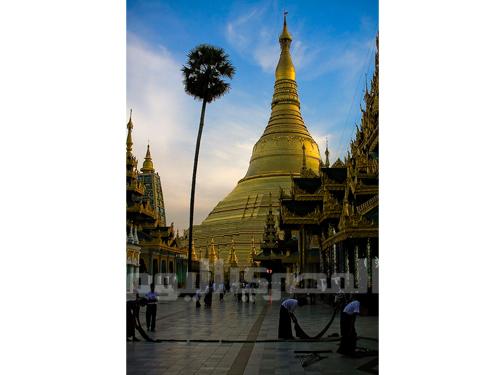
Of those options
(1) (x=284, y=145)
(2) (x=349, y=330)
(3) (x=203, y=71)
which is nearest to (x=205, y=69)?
(3) (x=203, y=71)

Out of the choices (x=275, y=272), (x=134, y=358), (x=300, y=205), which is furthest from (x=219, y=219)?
(x=134, y=358)

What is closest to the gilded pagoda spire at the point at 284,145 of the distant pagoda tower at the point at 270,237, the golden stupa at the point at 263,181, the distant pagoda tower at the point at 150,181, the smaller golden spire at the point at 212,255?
the golden stupa at the point at 263,181

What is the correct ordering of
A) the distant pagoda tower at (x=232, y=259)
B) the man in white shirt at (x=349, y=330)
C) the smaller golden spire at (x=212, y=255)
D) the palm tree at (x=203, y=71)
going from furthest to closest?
the smaller golden spire at (x=212, y=255) < the distant pagoda tower at (x=232, y=259) < the man in white shirt at (x=349, y=330) < the palm tree at (x=203, y=71)

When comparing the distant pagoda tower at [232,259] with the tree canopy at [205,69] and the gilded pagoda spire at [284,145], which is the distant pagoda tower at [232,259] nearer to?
the gilded pagoda spire at [284,145]

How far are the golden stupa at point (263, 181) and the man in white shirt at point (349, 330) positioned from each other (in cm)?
2584

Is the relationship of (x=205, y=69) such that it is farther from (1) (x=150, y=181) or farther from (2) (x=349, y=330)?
(1) (x=150, y=181)

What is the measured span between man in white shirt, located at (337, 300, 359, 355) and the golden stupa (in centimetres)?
2584

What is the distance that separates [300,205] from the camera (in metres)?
19.7

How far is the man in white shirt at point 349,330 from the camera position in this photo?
573 centimetres

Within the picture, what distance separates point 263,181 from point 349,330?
30.4 metres

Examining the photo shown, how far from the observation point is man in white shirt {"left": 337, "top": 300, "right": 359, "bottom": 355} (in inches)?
226
